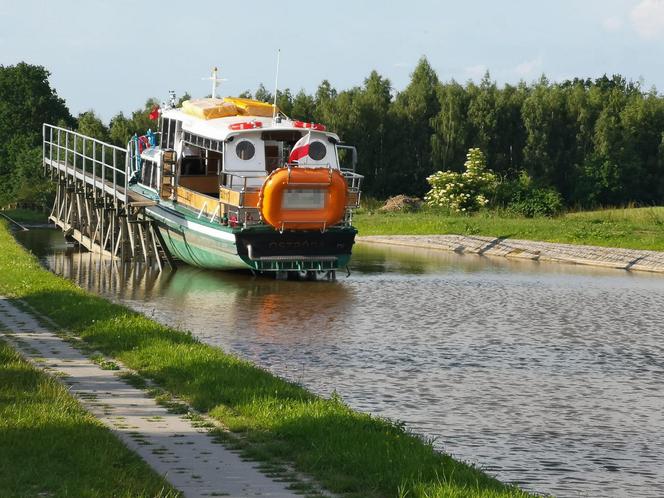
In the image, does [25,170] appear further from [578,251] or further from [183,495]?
[183,495]

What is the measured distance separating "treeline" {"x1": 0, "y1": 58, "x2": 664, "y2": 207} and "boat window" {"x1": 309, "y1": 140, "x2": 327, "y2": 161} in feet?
125

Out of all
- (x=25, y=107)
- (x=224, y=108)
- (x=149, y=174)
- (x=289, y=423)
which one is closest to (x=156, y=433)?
(x=289, y=423)

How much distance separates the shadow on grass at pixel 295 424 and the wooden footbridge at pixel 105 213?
22.4 metres

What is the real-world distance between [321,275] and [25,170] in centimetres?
4216

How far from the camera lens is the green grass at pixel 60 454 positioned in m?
11.6

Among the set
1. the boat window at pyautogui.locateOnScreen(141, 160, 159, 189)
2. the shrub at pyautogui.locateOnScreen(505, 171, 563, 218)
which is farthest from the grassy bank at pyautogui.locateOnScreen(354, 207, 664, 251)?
the boat window at pyautogui.locateOnScreen(141, 160, 159, 189)

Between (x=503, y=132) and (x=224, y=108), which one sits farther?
(x=503, y=132)

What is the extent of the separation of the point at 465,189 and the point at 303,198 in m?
33.8

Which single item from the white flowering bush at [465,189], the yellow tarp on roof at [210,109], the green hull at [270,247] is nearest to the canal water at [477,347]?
the green hull at [270,247]

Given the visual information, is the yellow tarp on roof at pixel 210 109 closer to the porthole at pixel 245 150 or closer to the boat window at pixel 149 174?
the boat window at pixel 149 174

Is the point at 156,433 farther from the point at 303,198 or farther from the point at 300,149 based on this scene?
the point at 300,149

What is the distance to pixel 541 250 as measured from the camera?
178 feet

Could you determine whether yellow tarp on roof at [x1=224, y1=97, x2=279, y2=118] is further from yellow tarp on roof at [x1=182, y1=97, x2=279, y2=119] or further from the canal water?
the canal water

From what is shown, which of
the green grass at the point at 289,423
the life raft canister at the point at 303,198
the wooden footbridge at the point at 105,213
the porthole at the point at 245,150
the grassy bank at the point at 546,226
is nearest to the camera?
the green grass at the point at 289,423
